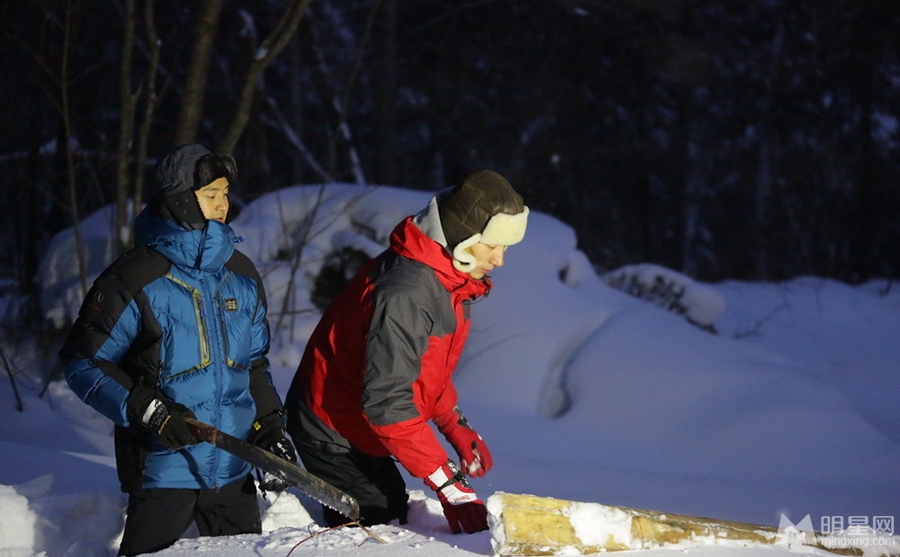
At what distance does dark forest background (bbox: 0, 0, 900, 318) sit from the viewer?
13.8 m

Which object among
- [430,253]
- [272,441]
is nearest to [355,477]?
[272,441]

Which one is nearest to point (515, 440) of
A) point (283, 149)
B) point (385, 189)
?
point (385, 189)

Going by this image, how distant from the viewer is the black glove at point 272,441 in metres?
2.77

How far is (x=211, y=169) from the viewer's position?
2.67 meters

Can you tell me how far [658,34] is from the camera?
15.1 meters

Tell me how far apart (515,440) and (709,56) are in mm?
11939

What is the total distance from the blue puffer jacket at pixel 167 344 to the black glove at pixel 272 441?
0.09 meters

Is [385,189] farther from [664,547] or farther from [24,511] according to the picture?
[664,547]

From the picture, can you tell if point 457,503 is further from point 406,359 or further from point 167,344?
point 167,344

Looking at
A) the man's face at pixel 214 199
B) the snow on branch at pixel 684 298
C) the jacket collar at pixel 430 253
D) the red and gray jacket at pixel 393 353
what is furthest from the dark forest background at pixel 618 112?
the jacket collar at pixel 430 253

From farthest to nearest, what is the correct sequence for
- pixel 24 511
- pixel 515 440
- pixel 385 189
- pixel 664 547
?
1. pixel 385 189
2. pixel 515 440
3. pixel 24 511
4. pixel 664 547

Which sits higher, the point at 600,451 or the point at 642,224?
the point at 642,224

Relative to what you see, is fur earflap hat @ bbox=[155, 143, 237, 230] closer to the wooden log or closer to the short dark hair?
the short dark hair

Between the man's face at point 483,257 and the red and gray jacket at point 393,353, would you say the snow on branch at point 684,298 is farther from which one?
the man's face at point 483,257
